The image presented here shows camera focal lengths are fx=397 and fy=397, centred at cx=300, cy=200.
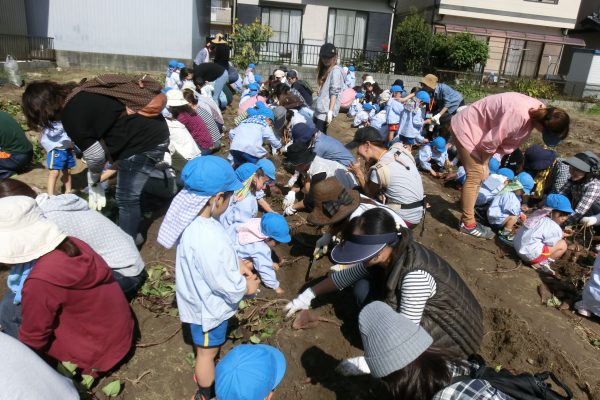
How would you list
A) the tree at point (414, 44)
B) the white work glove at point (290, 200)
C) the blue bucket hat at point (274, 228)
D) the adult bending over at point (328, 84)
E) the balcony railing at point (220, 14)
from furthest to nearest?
1. the balcony railing at point (220, 14)
2. the tree at point (414, 44)
3. the adult bending over at point (328, 84)
4. the white work glove at point (290, 200)
5. the blue bucket hat at point (274, 228)

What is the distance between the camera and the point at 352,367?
8.54 ft

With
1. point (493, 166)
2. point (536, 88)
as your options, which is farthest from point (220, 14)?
point (493, 166)

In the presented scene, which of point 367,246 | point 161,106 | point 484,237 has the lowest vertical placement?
point 484,237

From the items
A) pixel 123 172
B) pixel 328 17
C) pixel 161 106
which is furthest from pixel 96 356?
pixel 328 17

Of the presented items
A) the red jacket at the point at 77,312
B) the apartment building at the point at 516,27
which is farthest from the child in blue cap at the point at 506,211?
the apartment building at the point at 516,27

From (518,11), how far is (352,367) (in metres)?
21.4

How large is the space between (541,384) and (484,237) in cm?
346

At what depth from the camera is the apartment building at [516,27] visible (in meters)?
18.2

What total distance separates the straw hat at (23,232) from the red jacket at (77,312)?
0.24ft

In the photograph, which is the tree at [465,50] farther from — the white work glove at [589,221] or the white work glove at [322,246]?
the white work glove at [322,246]

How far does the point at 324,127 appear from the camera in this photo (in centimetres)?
638

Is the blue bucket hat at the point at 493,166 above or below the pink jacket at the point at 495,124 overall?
below

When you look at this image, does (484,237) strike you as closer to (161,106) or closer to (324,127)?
(324,127)

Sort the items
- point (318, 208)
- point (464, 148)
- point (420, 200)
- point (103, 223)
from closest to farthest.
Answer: point (103, 223) → point (318, 208) → point (420, 200) → point (464, 148)
